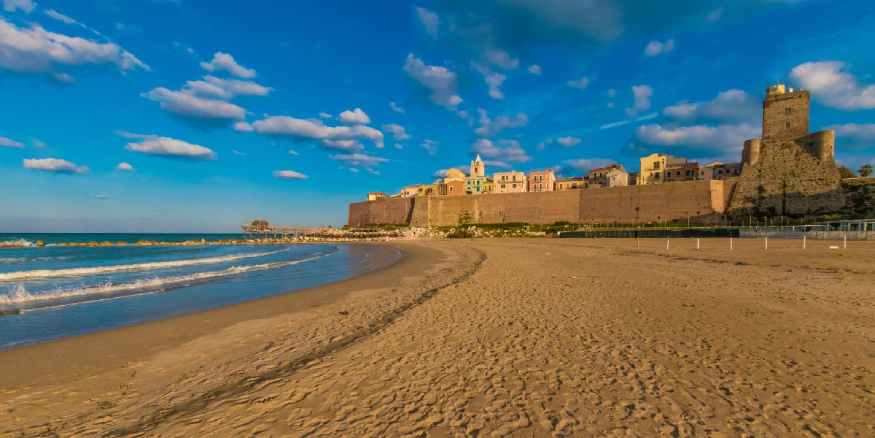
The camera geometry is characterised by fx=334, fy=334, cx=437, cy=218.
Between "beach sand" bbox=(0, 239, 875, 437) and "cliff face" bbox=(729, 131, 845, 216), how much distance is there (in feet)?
133

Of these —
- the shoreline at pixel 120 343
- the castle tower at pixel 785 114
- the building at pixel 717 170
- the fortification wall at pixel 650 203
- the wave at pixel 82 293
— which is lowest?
the wave at pixel 82 293

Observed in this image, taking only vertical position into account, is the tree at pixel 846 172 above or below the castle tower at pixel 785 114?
below

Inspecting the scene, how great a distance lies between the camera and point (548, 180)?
7794 cm

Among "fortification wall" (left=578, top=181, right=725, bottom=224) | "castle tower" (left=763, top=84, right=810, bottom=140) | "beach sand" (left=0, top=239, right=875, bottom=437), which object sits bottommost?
"beach sand" (left=0, top=239, right=875, bottom=437)

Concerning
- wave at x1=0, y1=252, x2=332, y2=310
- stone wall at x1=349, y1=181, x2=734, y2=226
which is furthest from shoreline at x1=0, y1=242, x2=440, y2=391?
stone wall at x1=349, y1=181, x2=734, y2=226

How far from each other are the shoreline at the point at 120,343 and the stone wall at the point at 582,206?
49.8m

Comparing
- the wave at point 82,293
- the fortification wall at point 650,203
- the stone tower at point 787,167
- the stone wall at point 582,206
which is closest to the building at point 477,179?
the stone wall at point 582,206

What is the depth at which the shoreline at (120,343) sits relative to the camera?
15.5 feet

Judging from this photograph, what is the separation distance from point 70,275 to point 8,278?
1961mm

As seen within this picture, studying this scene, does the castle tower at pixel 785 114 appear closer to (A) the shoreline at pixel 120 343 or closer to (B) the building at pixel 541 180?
(B) the building at pixel 541 180

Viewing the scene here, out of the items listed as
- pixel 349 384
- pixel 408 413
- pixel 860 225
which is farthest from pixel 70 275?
pixel 860 225

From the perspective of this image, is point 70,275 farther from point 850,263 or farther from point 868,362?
point 850,263

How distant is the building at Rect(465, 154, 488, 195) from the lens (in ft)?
284

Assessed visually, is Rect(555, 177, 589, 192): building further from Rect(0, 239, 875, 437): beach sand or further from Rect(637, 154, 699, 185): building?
Rect(0, 239, 875, 437): beach sand
